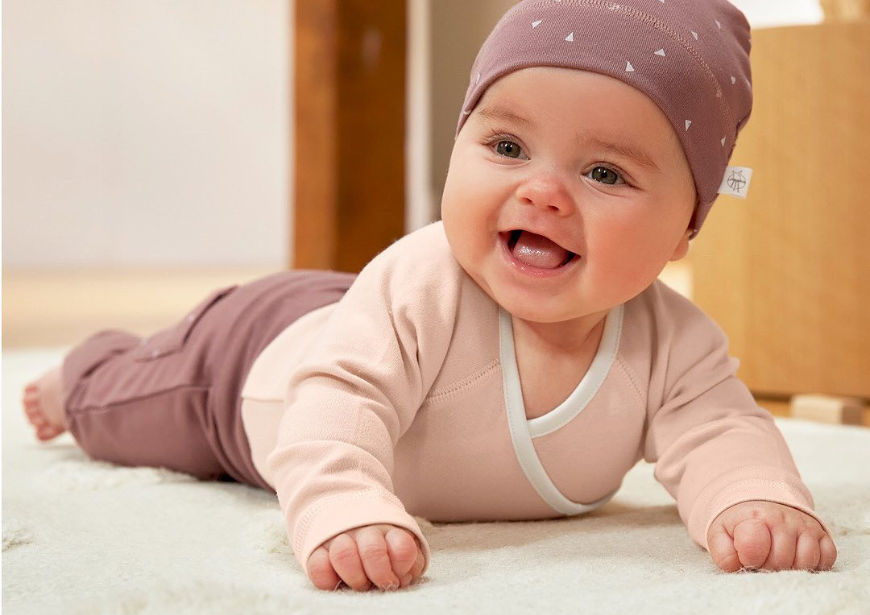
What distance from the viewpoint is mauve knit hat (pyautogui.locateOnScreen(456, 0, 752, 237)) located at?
2.56ft

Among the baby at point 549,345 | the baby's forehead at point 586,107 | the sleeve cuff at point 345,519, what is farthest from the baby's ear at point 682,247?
the sleeve cuff at point 345,519

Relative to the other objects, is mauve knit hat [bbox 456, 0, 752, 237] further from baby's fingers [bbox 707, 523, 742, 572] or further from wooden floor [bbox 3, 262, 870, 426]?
wooden floor [bbox 3, 262, 870, 426]

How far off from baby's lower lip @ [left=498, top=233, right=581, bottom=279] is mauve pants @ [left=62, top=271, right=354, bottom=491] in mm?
275

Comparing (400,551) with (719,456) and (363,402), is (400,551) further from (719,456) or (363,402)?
(719,456)

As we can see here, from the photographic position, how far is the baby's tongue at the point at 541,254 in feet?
2.64

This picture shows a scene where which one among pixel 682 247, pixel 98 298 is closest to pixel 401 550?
pixel 682 247

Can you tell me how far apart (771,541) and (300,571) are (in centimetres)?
32

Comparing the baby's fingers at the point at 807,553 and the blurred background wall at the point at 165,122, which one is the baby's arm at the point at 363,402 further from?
the blurred background wall at the point at 165,122

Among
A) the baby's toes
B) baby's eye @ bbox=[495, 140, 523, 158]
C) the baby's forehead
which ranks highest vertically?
the baby's forehead

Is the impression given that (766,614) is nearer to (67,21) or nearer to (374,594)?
(374,594)

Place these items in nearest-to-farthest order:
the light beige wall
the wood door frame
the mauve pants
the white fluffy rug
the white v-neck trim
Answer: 1. the white fluffy rug
2. the white v-neck trim
3. the mauve pants
4. the wood door frame
5. the light beige wall

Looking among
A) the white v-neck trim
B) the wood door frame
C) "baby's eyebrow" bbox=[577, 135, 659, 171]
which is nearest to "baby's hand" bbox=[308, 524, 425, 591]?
the white v-neck trim

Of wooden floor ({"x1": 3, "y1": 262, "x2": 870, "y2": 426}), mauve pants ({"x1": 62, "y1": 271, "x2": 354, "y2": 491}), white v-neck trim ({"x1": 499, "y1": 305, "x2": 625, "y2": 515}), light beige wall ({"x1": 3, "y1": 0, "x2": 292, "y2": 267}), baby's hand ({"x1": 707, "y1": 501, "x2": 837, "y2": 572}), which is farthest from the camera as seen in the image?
light beige wall ({"x1": 3, "y1": 0, "x2": 292, "y2": 267})

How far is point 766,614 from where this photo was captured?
2.06ft
